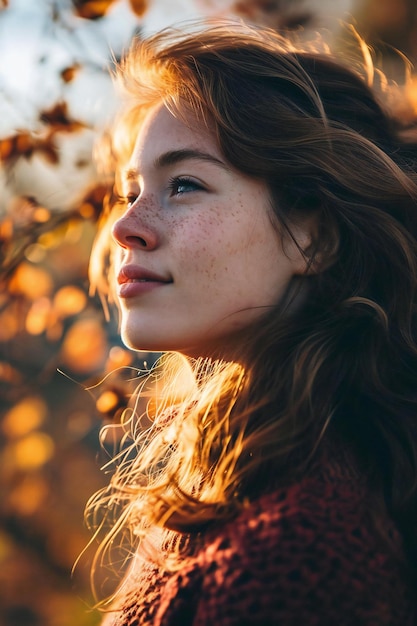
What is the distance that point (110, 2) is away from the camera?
2531mm

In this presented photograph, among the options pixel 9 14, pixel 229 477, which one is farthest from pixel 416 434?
pixel 9 14

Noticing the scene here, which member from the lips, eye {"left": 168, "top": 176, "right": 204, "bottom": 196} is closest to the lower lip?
the lips

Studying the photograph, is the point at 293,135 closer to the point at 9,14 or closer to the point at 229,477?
the point at 229,477

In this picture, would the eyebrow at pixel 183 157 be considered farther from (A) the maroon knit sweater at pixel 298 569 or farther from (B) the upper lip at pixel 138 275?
(A) the maroon knit sweater at pixel 298 569

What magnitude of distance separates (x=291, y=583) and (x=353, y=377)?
516 mm

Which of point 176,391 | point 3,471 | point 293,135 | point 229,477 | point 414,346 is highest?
point 293,135

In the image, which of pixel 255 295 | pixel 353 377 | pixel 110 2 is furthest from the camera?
pixel 110 2

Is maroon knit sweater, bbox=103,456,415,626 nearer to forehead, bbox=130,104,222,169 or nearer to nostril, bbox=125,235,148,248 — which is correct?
nostril, bbox=125,235,148,248

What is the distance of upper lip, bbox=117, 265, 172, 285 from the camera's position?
1664 mm

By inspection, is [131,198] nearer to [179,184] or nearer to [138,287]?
[179,184]

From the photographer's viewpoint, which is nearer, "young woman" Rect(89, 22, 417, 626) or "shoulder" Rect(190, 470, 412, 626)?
"shoulder" Rect(190, 470, 412, 626)

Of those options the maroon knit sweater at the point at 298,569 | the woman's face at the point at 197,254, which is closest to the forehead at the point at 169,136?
the woman's face at the point at 197,254

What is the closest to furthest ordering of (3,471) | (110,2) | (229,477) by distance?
(229,477)
(110,2)
(3,471)

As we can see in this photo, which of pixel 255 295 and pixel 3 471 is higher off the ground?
pixel 255 295
